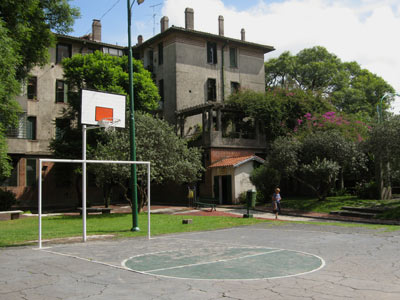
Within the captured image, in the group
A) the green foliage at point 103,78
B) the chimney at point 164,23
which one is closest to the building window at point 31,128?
the green foliage at point 103,78

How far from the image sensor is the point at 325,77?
5219 centimetres

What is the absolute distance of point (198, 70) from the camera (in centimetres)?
3956

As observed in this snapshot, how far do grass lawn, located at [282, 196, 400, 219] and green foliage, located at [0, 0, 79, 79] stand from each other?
18713 millimetres

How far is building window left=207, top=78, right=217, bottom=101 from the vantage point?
132ft

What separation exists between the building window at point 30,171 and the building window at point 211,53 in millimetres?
18479

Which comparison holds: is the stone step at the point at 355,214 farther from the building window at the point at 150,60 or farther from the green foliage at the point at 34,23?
the building window at the point at 150,60

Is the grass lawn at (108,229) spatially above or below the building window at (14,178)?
below

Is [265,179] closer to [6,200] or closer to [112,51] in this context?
[6,200]

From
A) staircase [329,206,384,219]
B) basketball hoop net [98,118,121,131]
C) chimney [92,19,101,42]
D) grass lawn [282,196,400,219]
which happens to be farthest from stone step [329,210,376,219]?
chimney [92,19,101,42]

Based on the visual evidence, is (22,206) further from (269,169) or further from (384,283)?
(384,283)

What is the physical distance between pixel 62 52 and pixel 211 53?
46.2 ft

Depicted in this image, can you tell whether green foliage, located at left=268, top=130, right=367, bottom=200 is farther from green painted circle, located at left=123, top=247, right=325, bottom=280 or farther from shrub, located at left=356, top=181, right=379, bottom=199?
green painted circle, located at left=123, top=247, right=325, bottom=280

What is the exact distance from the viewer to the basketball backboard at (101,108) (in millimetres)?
15055

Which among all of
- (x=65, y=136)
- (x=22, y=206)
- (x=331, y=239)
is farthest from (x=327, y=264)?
(x=22, y=206)
